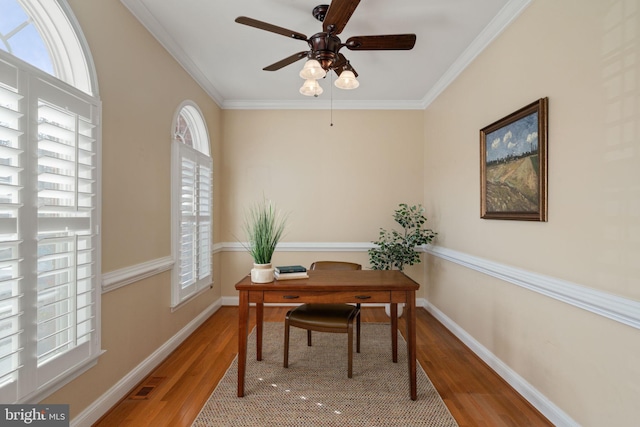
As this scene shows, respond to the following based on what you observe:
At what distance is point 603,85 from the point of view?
1618mm

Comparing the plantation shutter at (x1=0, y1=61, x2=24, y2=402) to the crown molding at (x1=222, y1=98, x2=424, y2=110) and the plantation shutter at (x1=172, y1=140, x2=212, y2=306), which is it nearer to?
the plantation shutter at (x1=172, y1=140, x2=212, y2=306)

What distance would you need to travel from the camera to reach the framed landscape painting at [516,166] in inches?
80.2

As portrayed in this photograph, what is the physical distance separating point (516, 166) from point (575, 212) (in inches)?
24.3

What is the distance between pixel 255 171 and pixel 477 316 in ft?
10.2

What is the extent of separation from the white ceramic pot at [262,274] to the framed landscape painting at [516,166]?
1.79 m

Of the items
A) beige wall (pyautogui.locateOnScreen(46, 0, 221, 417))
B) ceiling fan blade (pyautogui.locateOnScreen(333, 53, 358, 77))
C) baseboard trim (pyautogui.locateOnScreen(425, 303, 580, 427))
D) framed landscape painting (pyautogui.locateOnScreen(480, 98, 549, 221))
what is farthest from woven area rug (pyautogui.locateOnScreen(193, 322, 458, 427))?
ceiling fan blade (pyautogui.locateOnScreen(333, 53, 358, 77))

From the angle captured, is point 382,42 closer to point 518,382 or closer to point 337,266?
point 337,266

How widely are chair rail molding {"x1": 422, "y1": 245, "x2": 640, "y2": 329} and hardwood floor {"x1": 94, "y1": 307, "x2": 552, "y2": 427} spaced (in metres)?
0.78

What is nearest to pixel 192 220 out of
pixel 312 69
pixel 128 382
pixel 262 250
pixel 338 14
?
pixel 262 250

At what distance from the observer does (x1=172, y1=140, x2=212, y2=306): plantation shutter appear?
10.1ft

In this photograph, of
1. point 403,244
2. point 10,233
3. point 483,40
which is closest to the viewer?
point 10,233

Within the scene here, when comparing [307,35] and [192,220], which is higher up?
[307,35]

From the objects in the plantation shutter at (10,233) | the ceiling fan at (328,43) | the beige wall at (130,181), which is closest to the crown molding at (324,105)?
the beige wall at (130,181)

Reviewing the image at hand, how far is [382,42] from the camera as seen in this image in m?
2.14
